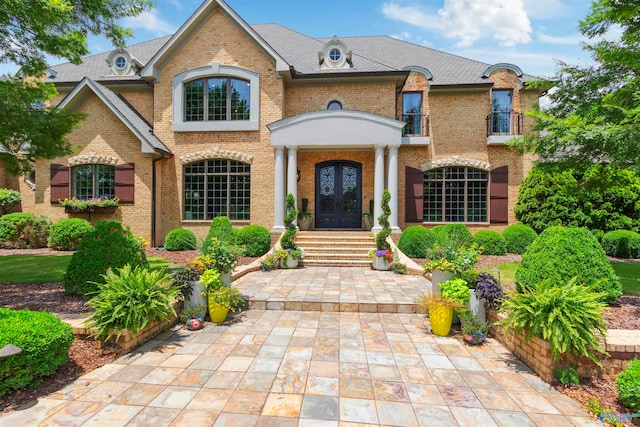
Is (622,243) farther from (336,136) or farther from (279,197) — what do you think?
(279,197)

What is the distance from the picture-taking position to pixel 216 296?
5.09 metres

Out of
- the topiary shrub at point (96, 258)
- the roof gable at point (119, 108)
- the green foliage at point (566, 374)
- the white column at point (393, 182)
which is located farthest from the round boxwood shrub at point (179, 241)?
the green foliage at point (566, 374)

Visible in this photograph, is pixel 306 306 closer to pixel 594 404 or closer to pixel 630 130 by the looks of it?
pixel 594 404

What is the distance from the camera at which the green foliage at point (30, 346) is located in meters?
2.90

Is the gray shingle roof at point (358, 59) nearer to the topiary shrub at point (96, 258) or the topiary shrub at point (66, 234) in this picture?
the topiary shrub at point (66, 234)

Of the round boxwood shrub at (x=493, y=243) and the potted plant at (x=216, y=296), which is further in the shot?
the round boxwood shrub at (x=493, y=243)

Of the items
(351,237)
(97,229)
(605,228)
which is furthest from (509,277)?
(97,229)

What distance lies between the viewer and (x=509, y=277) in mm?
7672

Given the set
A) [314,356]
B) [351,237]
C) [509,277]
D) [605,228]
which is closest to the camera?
[314,356]

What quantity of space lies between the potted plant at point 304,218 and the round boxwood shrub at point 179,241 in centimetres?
431

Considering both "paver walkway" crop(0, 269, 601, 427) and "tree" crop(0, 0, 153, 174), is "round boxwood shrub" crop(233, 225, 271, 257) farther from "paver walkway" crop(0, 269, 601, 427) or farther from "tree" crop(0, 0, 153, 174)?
"paver walkway" crop(0, 269, 601, 427)

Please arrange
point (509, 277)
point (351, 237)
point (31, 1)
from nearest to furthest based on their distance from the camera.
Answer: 1. point (31, 1)
2. point (509, 277)
3. point (351, 237)

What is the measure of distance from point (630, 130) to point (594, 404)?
547cm

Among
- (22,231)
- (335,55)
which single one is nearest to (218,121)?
(335,55)
